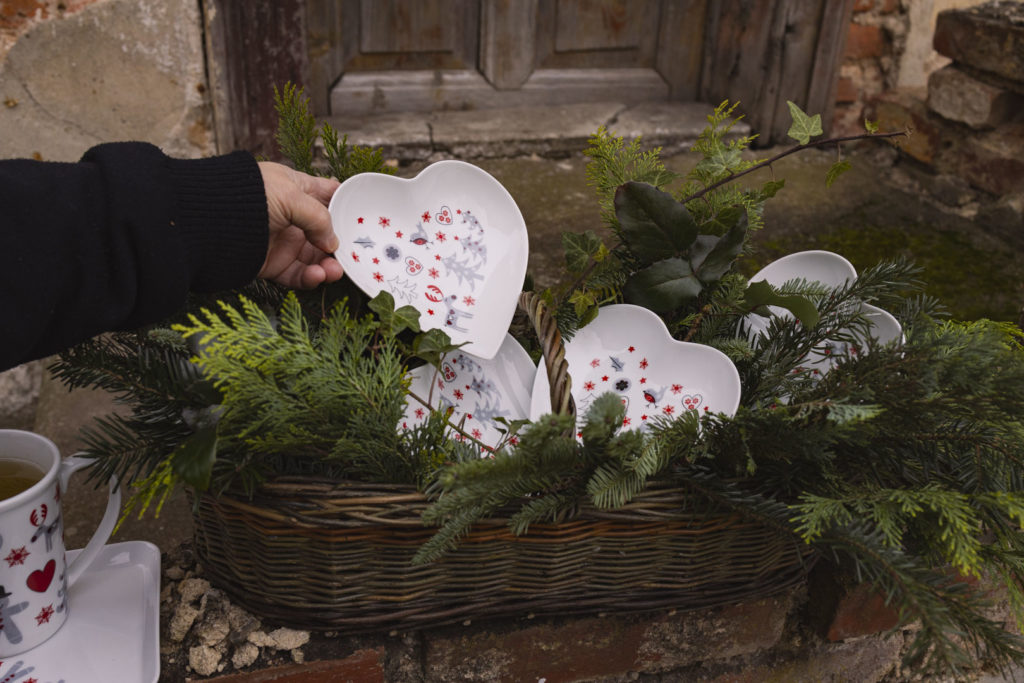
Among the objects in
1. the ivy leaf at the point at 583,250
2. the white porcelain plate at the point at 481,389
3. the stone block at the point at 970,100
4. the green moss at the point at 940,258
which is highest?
the ivy leaf at the point at 583,250

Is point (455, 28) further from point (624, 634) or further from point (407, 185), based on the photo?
point (624, 634)

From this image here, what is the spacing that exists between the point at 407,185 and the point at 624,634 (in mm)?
601

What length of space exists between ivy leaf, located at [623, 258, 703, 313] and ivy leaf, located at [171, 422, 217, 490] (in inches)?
20.1

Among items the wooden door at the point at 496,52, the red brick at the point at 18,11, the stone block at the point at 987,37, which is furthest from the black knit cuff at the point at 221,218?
the stone block at the point at 987,37

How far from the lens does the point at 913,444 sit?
89 cm

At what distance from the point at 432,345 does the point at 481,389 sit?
0.15 m

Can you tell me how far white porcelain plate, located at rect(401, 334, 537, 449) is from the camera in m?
0.99

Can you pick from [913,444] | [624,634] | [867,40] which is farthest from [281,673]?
[867,40]

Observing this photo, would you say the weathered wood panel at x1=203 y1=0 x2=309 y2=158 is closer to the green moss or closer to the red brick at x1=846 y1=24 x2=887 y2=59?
the green moss

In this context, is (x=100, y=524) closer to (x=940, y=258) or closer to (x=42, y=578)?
(x=42, y=578)

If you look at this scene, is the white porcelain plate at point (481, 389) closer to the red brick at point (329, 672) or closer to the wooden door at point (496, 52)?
the red brick at point (329, 672)

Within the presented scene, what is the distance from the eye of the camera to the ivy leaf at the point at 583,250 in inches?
41.2

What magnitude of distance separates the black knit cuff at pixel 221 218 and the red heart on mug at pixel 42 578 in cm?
31

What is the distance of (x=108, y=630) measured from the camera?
35.1 inches
